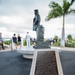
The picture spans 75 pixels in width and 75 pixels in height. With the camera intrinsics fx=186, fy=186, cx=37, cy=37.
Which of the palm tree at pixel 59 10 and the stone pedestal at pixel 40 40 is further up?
the palm tree at pixel 59 10

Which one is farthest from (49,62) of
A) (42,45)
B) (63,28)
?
(63,28)

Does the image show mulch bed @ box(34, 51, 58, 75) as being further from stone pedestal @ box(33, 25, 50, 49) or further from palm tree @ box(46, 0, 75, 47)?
palm tree @ box(46, 0, 75, 47)

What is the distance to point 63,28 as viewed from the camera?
22547 millimetres

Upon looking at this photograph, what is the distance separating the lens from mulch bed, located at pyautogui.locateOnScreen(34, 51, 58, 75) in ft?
14.5

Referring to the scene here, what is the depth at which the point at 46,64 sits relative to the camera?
14.7 feet

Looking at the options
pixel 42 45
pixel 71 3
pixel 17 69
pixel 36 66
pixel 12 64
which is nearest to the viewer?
pixel 36 66

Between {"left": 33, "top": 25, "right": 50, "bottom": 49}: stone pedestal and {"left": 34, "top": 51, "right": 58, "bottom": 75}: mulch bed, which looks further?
{"left": 33, "top": 25, "right": 50, "bottom": 49}: stone pedestal

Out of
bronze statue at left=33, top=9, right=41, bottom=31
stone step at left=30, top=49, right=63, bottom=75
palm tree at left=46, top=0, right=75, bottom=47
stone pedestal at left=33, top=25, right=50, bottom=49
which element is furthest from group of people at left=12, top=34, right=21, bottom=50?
stone step at left=30, top=49, right=63, bottom=75

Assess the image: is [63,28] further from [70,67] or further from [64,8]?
[70,67]

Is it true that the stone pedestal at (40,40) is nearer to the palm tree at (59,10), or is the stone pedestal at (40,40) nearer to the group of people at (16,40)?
the group of people at (16,40)

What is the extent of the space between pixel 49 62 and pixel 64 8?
752 inches

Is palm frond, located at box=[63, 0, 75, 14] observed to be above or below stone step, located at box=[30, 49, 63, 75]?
above

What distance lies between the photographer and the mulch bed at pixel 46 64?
4.43m

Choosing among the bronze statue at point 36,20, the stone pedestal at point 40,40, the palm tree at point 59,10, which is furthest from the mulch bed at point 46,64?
the palm tree at point 59,10
